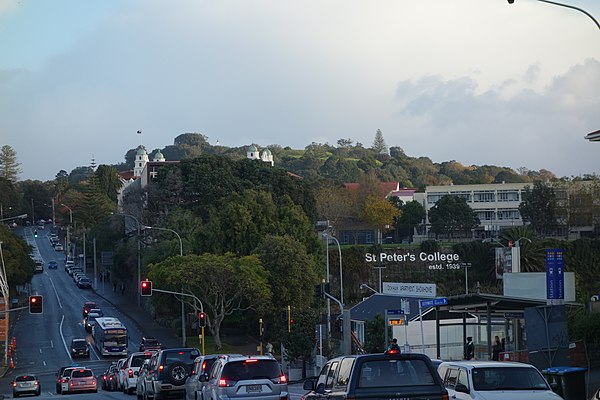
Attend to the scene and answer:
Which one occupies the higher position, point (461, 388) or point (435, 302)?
point (435, 302)

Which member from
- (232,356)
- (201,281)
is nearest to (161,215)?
(201,281)

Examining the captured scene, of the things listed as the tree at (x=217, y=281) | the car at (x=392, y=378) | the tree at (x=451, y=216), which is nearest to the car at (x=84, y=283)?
the tree at (x=451, y=216)

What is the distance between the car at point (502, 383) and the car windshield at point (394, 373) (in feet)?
7.81

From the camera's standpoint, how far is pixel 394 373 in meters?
16.3

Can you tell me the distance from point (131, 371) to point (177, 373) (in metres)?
10.3

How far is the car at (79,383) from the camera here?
1804 inches

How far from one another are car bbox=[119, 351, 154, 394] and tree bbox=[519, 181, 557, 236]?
9455 cm

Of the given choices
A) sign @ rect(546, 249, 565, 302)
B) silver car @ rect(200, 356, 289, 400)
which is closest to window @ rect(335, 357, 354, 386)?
silver car @ rect(200, 356, 289, 400)

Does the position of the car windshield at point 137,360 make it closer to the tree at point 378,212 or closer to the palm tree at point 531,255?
the palm tree at point 531,255

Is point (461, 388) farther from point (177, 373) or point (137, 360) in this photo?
point (137, 360)

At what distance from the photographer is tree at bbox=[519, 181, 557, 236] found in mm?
129875

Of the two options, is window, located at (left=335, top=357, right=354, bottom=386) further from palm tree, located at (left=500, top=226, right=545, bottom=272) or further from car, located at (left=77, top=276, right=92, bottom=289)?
car, located at (left=77, top=276, right=92, bottom=289)

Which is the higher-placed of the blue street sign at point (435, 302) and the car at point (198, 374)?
the blue street sign at point (435, 302)

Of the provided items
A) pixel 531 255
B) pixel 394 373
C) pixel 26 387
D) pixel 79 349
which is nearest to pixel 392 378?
pixel 394 373
